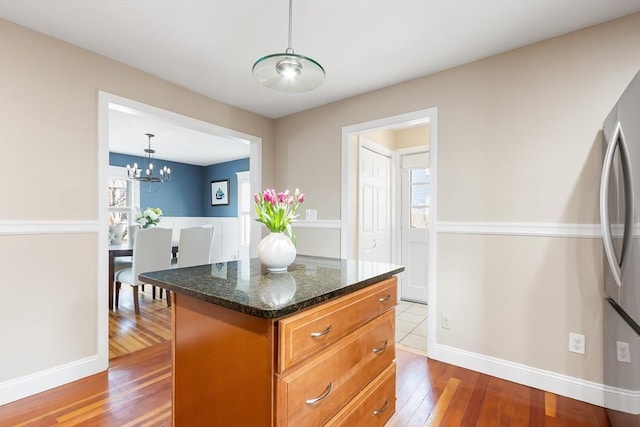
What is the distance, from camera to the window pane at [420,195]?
420cm

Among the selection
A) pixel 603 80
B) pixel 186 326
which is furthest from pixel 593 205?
pixel 186 326

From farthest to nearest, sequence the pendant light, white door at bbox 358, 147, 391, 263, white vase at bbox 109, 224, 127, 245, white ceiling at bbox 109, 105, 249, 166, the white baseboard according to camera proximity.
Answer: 1. white vase at bbox 109, 224, 127, 245
2. white ceiling at bbox 109, 105, 249, 166
3. white door at bbox 358, 147, 391, 263
4. the white baseboard
5. the pendant light

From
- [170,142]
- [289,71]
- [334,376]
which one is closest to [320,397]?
[334,376]

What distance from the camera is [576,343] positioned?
199 centimetres

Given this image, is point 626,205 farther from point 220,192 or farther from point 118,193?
point 118,193

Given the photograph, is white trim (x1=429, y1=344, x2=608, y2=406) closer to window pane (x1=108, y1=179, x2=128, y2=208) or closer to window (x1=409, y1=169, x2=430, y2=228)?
window (x1=409, y1=169, x2=430, y2=228)

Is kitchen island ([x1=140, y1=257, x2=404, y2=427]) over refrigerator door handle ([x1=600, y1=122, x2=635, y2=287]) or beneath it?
beneath

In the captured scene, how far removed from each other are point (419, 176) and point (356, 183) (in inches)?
50.4

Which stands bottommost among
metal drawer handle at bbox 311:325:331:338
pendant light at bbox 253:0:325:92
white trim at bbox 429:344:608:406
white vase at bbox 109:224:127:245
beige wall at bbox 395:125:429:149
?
white trim at bbox 429:344:608:406

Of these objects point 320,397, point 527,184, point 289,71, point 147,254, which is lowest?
point 320,397

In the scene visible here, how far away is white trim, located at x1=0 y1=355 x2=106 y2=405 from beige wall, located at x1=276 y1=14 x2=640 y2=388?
8.79ft

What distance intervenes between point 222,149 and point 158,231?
95.0 inches

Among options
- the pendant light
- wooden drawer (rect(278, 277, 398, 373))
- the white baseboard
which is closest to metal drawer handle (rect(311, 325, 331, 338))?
wooden drawer (rect(278, 277, 398, 373))

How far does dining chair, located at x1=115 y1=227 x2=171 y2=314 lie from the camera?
3.41 m
